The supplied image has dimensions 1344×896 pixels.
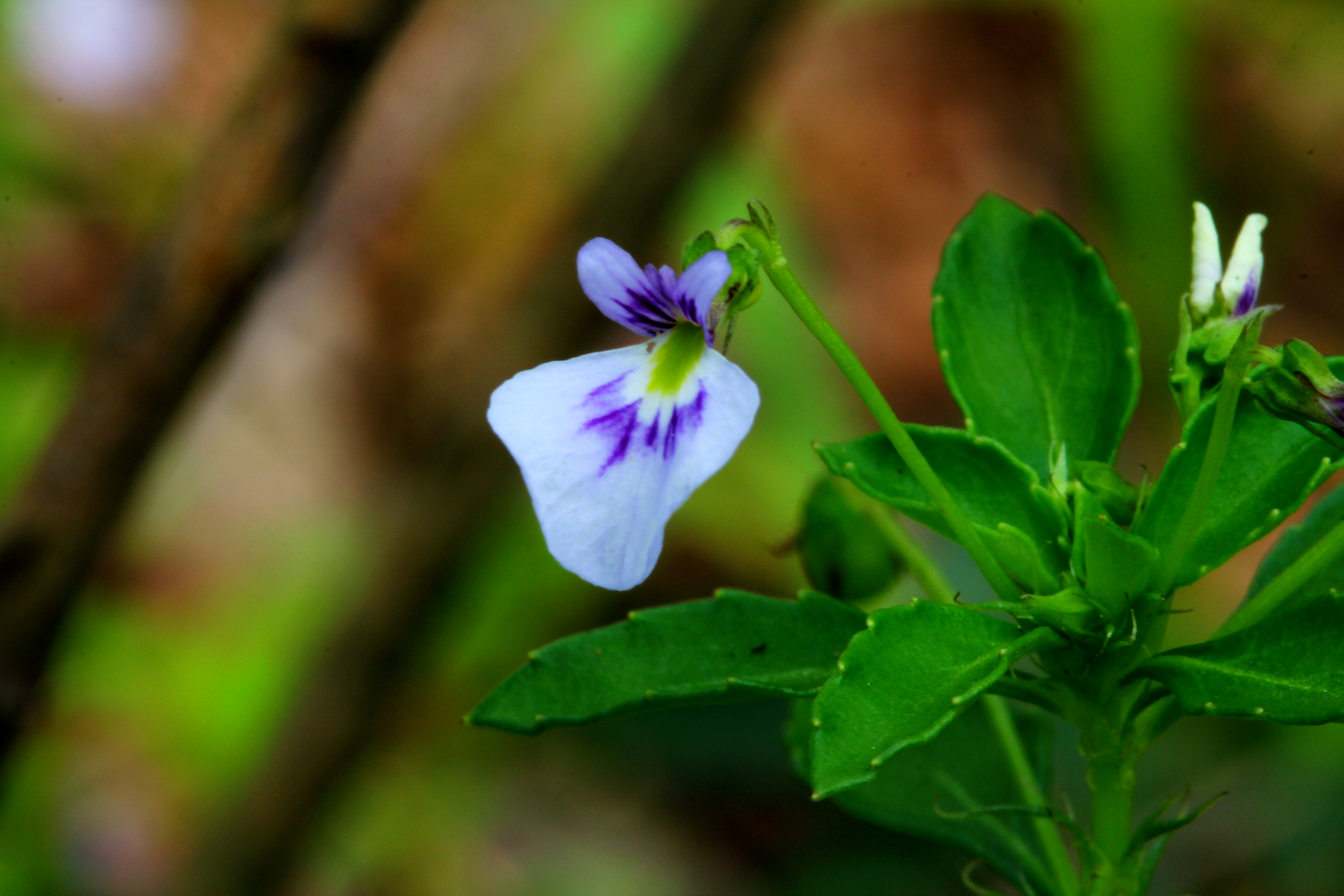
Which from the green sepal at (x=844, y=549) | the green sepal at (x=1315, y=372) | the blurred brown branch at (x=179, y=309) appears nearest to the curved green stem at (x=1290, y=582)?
the green sepal at (x=1315, y=372)

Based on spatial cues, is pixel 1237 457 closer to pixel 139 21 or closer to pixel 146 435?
pixel 146 435

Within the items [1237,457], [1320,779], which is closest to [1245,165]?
[1320,779]

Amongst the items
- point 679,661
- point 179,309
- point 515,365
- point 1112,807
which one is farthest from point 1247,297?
point 515,365

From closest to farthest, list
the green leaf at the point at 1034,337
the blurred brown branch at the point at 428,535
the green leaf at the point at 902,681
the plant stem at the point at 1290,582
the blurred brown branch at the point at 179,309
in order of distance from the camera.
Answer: the green leaf at the point at 902,681 < the plant stem at the point at 1290,582 < the green leaf at the point at 1034,337 < the blurred brown branch at the point at 179,309 < the blurred brown branch at the point at 428,535

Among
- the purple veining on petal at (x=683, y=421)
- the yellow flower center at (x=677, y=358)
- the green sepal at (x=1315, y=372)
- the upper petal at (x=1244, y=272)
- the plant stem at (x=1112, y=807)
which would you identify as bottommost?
the plant stem at (x=1112, y=807)

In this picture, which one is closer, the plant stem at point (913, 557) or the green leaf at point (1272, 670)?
the green leaf at point (1272, 670)

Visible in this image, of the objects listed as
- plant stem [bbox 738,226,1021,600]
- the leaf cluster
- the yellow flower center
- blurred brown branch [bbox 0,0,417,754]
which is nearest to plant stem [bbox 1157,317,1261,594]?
the leaf cluster

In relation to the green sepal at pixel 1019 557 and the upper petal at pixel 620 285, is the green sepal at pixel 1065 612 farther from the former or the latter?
the upper petal at pixel 620 285
